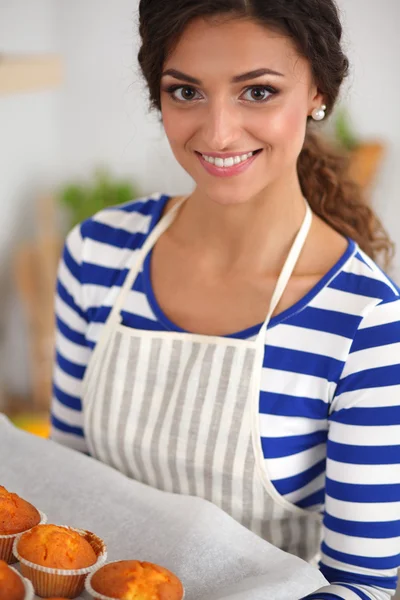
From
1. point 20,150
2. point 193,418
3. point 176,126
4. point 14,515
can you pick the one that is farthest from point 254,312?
point 20,150

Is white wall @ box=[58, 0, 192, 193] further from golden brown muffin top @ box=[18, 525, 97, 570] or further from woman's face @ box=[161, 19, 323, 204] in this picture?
golden brown muffin top @ box=[18, 525, 97, 570]

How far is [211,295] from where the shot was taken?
3.78ft

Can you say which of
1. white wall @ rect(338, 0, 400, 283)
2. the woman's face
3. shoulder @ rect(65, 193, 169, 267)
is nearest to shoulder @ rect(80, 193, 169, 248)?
shoulder @ rect(65, 193, 169, 267)

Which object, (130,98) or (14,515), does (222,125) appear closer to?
(14,515)

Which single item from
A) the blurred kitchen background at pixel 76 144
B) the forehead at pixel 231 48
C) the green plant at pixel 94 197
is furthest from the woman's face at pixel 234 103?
the green plant at pixel 94 197

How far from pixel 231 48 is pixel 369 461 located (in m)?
0.52

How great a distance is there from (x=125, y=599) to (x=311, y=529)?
0.53m

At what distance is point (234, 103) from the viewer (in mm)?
958

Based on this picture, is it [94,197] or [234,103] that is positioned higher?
[234,103]

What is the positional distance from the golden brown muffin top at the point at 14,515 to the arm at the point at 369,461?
15.8 inches

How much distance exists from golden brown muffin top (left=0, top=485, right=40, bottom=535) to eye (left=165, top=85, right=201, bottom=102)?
508mm

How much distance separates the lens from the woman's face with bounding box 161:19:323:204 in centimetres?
93

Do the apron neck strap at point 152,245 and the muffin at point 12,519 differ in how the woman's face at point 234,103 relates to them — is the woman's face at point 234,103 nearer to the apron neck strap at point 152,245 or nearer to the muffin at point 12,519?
the apron neck strap at point 152,245

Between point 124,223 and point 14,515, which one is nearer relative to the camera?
point 14,515
